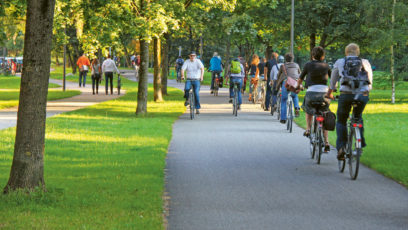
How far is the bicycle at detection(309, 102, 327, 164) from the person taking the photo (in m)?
11.2

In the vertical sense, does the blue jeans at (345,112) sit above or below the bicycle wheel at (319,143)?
above

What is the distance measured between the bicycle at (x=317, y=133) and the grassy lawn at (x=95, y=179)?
7.92 feet

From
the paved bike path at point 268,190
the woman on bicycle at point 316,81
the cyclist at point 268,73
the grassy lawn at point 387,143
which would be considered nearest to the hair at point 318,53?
the woman on bicycle at point 316,81

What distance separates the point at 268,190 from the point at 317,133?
9.61 ft

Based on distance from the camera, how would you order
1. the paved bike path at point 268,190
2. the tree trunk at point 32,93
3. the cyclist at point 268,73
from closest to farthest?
the paved bike path at point 268,190 → the tree trunk at point 32,93 → the cyclist at point 268,73

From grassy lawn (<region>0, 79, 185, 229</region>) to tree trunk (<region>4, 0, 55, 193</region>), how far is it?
0.28 m

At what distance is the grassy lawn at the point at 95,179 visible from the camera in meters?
6.79

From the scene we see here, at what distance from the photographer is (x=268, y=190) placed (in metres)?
8.73

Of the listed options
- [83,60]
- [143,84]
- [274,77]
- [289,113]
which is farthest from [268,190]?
[83,60]

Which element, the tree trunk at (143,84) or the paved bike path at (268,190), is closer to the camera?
the paved bike path at (268,190)

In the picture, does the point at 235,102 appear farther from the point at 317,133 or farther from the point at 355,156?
the point at 355,156

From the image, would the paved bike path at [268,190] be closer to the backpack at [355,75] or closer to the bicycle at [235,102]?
the backpack at [355,75]

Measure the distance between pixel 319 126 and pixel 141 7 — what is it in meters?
11.0

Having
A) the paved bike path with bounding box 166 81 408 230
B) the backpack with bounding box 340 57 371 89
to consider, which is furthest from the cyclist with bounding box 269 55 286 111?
the backpack with bounding box 340 57 371 89
